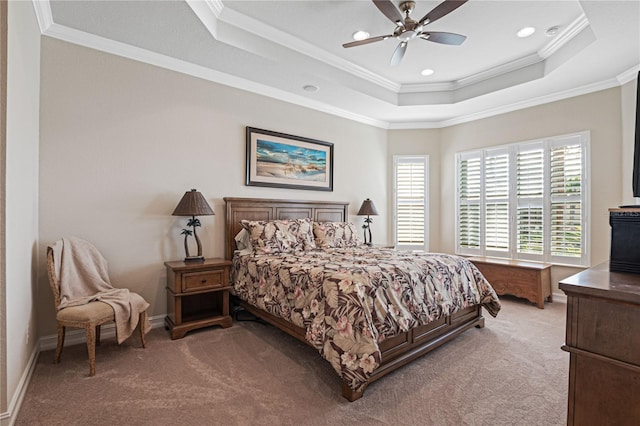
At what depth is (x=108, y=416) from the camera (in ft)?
6.21

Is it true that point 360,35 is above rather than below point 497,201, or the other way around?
above

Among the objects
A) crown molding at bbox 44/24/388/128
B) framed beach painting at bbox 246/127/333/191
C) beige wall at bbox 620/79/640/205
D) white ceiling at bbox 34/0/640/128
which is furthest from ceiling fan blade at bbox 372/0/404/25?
beige wall at bbox 620/79/640/205

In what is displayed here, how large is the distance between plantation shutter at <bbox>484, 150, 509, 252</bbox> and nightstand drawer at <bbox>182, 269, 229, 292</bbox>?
4.24 meters

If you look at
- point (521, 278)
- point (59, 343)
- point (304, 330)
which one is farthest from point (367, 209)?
point (59, 343)

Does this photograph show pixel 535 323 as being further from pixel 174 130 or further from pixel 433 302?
pixel 174 130

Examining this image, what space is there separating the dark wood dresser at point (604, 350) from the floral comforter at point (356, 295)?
1116 millimetres

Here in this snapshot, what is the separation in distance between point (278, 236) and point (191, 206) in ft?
3.38

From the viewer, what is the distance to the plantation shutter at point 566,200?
4.20 metres

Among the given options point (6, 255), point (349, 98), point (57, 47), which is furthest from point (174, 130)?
point (349, 98)

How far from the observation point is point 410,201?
232 inches

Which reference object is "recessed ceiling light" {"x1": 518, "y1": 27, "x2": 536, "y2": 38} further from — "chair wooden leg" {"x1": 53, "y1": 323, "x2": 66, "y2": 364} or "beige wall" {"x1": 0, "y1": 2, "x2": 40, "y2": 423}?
"chair wooden leg" {"x1": 53, "y1": 323, "x2": 66, "y2": 364}

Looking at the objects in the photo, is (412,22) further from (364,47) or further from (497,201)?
(497,201)

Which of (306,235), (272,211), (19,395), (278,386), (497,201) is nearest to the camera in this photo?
(19,395)

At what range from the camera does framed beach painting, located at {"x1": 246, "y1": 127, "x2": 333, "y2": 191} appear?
4.14 meters
